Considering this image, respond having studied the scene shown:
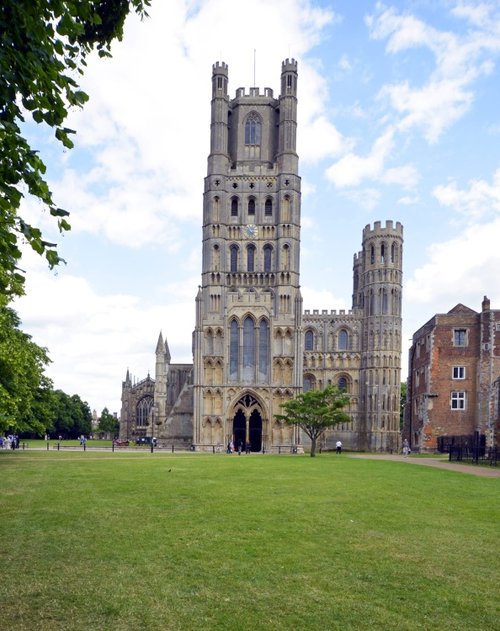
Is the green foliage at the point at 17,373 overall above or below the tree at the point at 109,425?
above

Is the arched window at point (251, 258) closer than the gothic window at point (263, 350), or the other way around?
the gothic window at point (263, 350)

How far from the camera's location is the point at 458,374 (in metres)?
50.6

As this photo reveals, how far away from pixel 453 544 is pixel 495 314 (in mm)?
41382

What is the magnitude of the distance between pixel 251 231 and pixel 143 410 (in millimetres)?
44043

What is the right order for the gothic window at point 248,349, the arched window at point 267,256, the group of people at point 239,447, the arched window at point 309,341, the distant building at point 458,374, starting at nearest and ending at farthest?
the distant building at point 458,374, the group of people at point 239,447, the gothic window at point 248,349, the arched window at point 267,256, the arched window at point 309,341

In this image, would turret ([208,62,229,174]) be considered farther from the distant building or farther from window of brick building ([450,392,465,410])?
window of brick building ([450,392,465,410])

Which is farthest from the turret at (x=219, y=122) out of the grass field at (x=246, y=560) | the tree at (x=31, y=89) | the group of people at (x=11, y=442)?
the tree at (x=31, y=89)

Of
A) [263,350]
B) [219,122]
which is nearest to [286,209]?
[219,122]

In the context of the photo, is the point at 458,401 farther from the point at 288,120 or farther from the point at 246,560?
the point at 246,560

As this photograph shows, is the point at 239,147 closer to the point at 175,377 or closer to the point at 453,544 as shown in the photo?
the point at 175,377

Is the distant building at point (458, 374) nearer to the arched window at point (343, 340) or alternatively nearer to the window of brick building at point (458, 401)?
the window of brick building at point (458, 401)

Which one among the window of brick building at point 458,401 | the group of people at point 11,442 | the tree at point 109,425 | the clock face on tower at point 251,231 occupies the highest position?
the clock face on tower at point 251,231

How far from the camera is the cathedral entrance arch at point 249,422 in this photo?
62.4m

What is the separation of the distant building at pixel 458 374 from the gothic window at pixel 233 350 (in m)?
19.6
